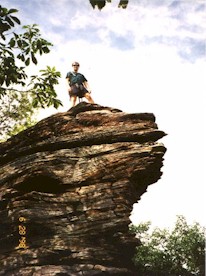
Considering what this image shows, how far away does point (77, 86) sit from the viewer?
16.9 metres

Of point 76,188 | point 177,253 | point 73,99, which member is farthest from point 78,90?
point 177,253

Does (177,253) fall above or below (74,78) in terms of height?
below

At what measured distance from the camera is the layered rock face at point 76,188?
12.5 m

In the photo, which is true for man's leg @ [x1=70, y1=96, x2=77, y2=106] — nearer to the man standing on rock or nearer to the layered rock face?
the man standing on rock

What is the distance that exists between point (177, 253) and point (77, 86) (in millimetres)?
31571

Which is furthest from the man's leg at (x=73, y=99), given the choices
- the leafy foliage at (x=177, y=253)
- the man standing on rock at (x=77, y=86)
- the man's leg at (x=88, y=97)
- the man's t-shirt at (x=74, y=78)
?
the leafy foliage at (x=177, y=253)

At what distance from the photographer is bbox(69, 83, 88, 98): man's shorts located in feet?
55.4

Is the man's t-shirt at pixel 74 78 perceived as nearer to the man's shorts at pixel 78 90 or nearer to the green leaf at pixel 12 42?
the man's shorts at pixel 78 90

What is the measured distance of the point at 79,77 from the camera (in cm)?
1694

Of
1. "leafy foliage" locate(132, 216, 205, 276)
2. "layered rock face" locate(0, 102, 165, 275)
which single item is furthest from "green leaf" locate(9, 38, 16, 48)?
"leafy foliage" locate(132, 216, 205, 276)

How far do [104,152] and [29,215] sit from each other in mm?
4495

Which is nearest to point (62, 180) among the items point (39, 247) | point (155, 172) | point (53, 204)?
point (53, 204)

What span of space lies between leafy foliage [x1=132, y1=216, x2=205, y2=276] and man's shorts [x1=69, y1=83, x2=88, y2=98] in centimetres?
2459

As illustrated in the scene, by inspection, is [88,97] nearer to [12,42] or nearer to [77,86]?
[77,86]
